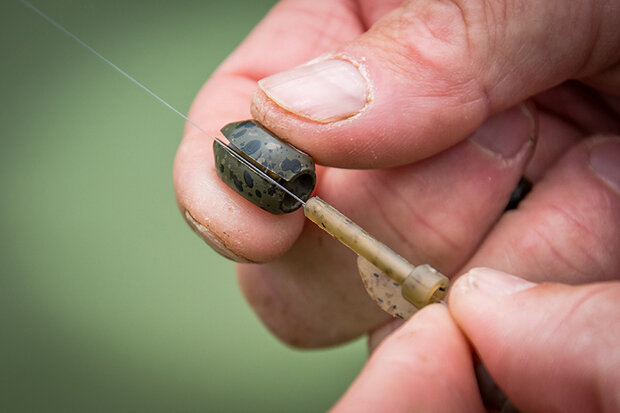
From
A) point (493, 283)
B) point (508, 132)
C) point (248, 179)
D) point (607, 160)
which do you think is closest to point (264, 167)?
point (248, 179)

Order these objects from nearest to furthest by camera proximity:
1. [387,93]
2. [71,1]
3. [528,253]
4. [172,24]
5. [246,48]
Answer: [387,93], [528,253], [246,48], [71,1], [172,24]

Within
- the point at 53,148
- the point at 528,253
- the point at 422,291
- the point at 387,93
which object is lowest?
the point at 53,148

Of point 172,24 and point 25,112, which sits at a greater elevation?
point 172,24

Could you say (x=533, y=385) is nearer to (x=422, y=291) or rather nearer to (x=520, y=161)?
(x=422, y=291)

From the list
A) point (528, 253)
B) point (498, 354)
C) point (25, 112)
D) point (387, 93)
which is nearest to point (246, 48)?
point (387, 93)

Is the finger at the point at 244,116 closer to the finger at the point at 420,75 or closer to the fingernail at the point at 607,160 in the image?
the finger at the point at 420,75

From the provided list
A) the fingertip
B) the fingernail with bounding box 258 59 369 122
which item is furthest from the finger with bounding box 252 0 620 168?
the fingertip
